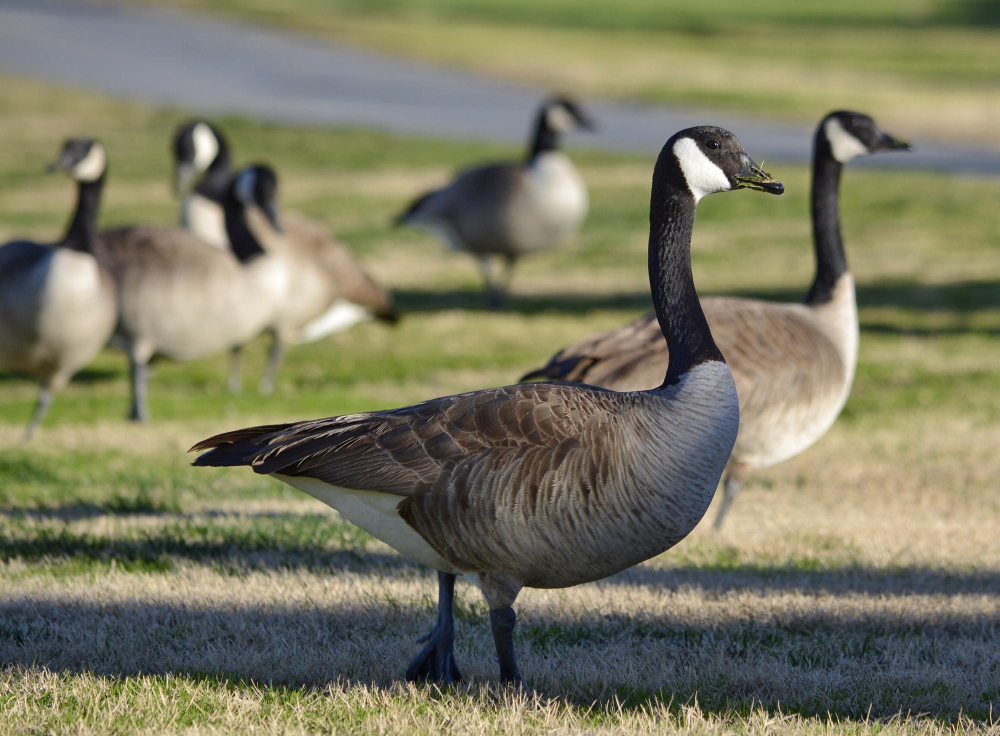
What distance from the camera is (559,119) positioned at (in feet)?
54.0

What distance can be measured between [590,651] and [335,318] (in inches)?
328

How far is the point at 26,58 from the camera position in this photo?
44.4m

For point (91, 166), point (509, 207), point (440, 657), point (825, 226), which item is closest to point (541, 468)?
point (440, 657)

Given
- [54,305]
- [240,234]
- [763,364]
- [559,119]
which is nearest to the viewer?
[763,364]

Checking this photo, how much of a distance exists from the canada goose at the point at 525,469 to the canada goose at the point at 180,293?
6118mm

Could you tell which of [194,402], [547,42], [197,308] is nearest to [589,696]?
[197,308]

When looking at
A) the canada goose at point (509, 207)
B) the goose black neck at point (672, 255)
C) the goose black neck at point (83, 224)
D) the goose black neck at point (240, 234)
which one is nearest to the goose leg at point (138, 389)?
the goose black neck at point (83, 224)

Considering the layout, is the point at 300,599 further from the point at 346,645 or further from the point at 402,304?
the point at 402,304

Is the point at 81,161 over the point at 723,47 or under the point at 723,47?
under

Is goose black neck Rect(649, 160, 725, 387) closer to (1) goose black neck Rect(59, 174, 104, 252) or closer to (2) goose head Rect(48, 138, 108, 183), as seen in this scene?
(1) goose black neck Rect(59, 174, 104, 252)

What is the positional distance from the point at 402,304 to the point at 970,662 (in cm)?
1180

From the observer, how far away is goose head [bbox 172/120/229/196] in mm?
13234

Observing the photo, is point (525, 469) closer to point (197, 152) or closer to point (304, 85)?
point (197, 152)

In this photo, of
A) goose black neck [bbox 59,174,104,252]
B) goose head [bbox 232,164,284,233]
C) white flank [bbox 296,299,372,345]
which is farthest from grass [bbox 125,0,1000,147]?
goose black neck [bbox 59,174,104,252]
